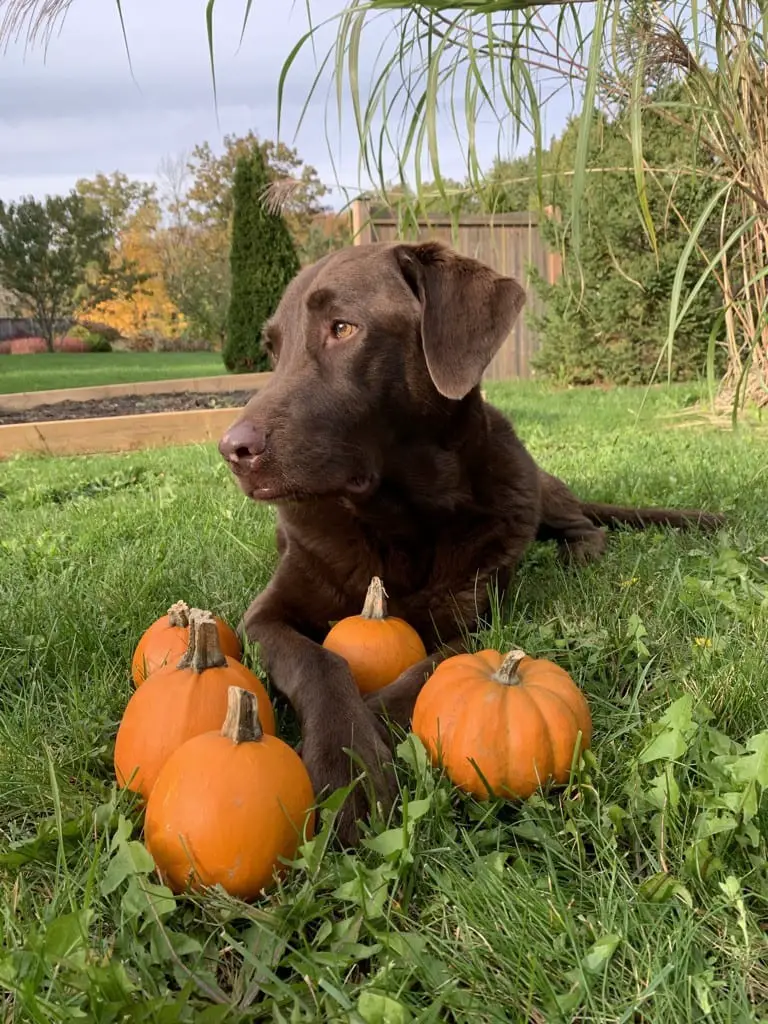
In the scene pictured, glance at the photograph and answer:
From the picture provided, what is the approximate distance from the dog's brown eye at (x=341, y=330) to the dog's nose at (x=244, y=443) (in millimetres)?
438

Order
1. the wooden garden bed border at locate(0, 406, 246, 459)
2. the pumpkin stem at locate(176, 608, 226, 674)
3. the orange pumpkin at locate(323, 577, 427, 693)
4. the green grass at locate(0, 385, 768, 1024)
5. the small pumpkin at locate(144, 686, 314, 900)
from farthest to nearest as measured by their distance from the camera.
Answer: the wooden garden bed border at locate(0, 406, 246, 459) → the orange pumpkin at locate(323, 577, 427, 693) → the pumpkin stem at locate(176, 608, 226, 674) → the small pumpkin at locate(144, 686, 314, 900) → the green grass at locate(0, 385, 768, 1024)

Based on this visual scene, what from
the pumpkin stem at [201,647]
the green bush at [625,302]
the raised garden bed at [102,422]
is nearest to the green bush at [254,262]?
the raised garden bed at [102,422]

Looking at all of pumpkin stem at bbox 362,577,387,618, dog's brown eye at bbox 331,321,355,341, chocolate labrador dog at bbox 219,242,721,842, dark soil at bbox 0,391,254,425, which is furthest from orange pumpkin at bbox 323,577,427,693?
dark soil at bbox 0,391,254,425

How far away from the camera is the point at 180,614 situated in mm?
1871

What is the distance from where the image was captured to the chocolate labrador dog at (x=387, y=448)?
2.18 m

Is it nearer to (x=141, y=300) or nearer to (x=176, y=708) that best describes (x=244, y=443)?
(x=176, y=708)

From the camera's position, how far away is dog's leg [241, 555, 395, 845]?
152cm

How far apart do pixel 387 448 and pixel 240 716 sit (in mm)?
1173

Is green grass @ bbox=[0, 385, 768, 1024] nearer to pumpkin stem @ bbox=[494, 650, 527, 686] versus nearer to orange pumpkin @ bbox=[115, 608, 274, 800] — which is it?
orange pumpkin @ bbox=[115, 608, 274, 800]

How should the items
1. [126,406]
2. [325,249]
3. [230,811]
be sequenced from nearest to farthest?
[230,811] < [126,406] < [325,249]

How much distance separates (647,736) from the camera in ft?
5.22

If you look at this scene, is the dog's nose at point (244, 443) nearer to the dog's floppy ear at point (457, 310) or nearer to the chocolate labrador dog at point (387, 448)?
the chocolate labrador dog at point (387, 448)

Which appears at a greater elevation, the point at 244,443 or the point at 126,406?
the point at 244,443

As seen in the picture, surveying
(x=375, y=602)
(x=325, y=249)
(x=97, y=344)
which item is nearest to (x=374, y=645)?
(x=375, y=602)
